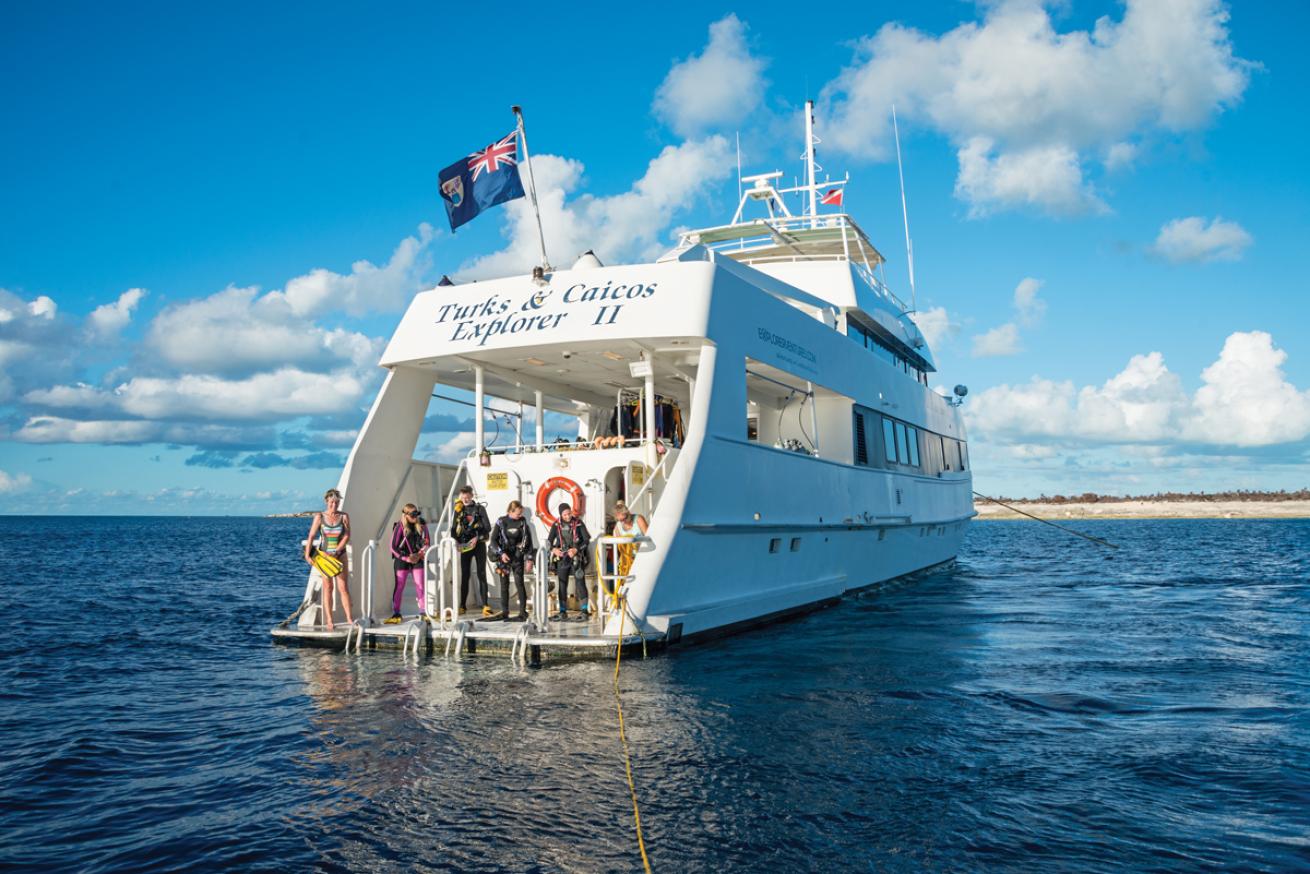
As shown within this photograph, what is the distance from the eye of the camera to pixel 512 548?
9609mm

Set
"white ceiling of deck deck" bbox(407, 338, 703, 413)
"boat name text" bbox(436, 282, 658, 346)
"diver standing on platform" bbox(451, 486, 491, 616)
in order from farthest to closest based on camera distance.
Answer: "white ceiling of deck deck" bbox(407, 338, 703, 413)
"boat name text" bbox(436, 282, 658, 346)
"diver standing on platform" bbox(451, 486, 491, 616)

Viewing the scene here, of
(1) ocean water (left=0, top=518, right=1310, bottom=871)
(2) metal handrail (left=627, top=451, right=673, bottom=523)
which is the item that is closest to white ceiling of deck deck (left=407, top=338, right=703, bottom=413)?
(2) metal handrail (left=627, top=451, right=673, bottom=523)

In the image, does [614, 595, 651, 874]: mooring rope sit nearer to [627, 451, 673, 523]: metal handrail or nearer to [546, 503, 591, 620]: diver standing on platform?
[546, 503, 591, 620]: diver standing on platform

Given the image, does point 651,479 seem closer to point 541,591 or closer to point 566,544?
point 566,544

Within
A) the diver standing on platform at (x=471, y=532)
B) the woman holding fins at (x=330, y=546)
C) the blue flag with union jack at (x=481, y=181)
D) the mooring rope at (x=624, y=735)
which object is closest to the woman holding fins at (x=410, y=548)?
the diver standing on platform at (x=471, y=532)

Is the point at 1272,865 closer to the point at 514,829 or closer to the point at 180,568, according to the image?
the point at 514,829

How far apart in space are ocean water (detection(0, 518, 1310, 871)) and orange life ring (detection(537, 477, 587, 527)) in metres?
2.29

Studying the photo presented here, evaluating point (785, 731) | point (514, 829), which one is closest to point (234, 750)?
point (514, 829)

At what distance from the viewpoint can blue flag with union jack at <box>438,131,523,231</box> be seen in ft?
35.5

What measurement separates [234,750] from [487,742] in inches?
68.6

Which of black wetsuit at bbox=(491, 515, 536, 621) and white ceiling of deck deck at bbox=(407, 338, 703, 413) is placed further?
white ceiling of deck deck at bbox=(407, 338, 703, 413)

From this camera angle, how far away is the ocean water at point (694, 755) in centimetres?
415

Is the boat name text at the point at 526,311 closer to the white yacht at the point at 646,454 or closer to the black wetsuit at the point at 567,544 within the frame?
the white yacht at the point at 646,454

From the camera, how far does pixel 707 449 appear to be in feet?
30.7
